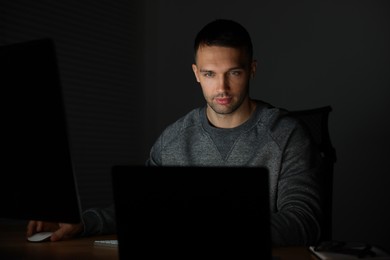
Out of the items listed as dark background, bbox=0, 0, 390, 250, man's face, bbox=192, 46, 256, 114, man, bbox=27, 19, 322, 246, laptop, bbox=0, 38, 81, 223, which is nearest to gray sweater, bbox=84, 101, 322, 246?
man, bbox=27, 19, 322, 246

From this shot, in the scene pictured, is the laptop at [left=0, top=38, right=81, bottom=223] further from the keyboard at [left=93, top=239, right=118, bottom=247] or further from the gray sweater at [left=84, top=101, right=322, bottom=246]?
the gray sweater at [left=84, top=101, right=322, bottom=246]

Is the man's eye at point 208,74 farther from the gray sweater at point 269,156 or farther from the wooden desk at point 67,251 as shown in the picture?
the wooden desk at point 67,251

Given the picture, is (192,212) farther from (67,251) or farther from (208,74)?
(208,74)

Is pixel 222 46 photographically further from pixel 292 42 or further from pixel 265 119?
pixel 292 42

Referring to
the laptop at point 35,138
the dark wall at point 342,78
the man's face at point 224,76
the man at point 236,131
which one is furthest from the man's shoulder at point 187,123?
the dark wall at point 342,78

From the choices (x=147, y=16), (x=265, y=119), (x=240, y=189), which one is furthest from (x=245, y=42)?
(x=147, y=16)

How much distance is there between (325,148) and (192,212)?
1.10 meters

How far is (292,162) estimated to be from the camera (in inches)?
62.4

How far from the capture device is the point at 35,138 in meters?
0.84

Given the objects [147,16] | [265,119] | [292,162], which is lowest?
[292,162]

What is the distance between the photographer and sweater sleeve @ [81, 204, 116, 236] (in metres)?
1.35

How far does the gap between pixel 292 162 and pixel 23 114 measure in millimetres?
973

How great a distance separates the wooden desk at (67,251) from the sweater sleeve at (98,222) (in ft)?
0.14

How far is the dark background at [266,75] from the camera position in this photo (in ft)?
9.08
